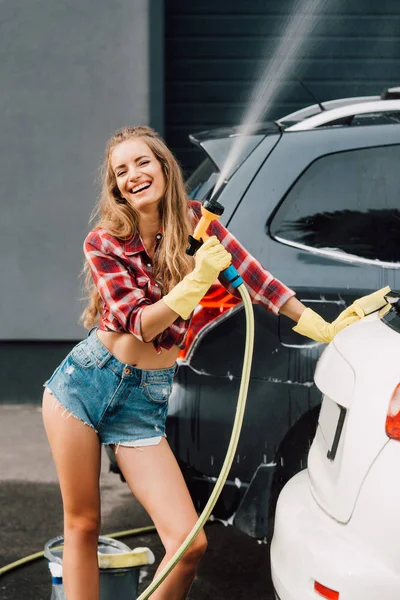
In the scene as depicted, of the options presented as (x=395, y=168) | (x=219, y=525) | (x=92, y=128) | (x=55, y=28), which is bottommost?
(x=219, y=525)

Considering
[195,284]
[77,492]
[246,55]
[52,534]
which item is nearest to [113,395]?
[77,492]

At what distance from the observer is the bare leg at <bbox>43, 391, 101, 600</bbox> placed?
2.90 m

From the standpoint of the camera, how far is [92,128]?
6.66 metres

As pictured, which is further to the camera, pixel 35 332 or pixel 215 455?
pixel 35 332

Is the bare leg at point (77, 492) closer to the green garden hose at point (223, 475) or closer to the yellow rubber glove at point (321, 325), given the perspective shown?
the green garden hose at point (223, 475)

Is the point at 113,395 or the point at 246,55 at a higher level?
the point at 246,55

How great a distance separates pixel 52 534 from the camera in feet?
14.6

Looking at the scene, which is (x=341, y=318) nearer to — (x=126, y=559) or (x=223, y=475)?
(x=223, y=475)

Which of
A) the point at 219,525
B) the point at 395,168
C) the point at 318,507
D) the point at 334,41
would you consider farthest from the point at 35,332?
the point at 318,507

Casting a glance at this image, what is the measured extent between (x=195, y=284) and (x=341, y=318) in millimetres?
584

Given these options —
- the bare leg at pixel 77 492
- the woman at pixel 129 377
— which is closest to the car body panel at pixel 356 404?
the woman at pixel 129 377

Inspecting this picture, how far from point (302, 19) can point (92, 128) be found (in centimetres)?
264

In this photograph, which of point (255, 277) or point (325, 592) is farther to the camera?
point (255, 277)

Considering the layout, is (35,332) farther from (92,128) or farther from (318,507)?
(318,507)
